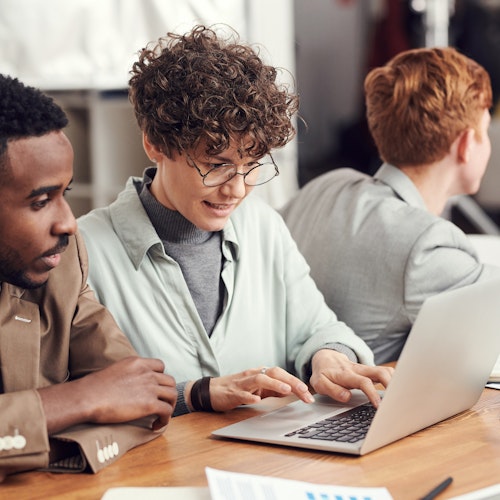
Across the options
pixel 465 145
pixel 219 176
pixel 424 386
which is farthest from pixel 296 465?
pixel 465 145

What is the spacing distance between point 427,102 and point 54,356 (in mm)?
1158

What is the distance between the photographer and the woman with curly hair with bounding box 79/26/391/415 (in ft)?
5.28

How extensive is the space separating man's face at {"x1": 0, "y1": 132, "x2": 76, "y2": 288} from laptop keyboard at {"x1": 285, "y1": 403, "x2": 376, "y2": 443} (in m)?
0.45

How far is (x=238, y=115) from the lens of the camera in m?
1.60

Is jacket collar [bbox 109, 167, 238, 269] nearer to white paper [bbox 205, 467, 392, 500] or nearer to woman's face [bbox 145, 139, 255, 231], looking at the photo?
woman's face [bbox 145, 139, 255, 231]

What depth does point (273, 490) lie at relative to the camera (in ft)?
3.92

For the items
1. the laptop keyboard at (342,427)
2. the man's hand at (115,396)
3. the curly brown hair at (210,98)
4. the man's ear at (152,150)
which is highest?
the curly brown hair at (210,98)

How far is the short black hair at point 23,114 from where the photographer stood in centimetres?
124

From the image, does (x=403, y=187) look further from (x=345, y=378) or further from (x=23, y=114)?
(x=23, y=114)

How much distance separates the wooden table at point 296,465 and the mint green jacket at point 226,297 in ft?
0.93

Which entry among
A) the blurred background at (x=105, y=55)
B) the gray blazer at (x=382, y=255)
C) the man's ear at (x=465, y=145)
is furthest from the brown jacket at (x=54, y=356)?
the blurred background at (x=105, y=55)

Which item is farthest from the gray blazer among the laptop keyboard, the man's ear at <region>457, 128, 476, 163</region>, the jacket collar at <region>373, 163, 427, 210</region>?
the laptop keyboard

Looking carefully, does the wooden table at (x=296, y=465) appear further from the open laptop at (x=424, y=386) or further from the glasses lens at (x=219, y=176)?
the glasses lens at (x=219, y=176)

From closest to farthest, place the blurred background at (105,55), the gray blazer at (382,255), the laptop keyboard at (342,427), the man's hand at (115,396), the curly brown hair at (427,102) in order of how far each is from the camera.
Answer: the man's hand at (115,396)
the laptop keyboard at (342,427)
the gray blazer at (382,255)
the curly brown hair at (427,102)
the blurred background at (105,55)
